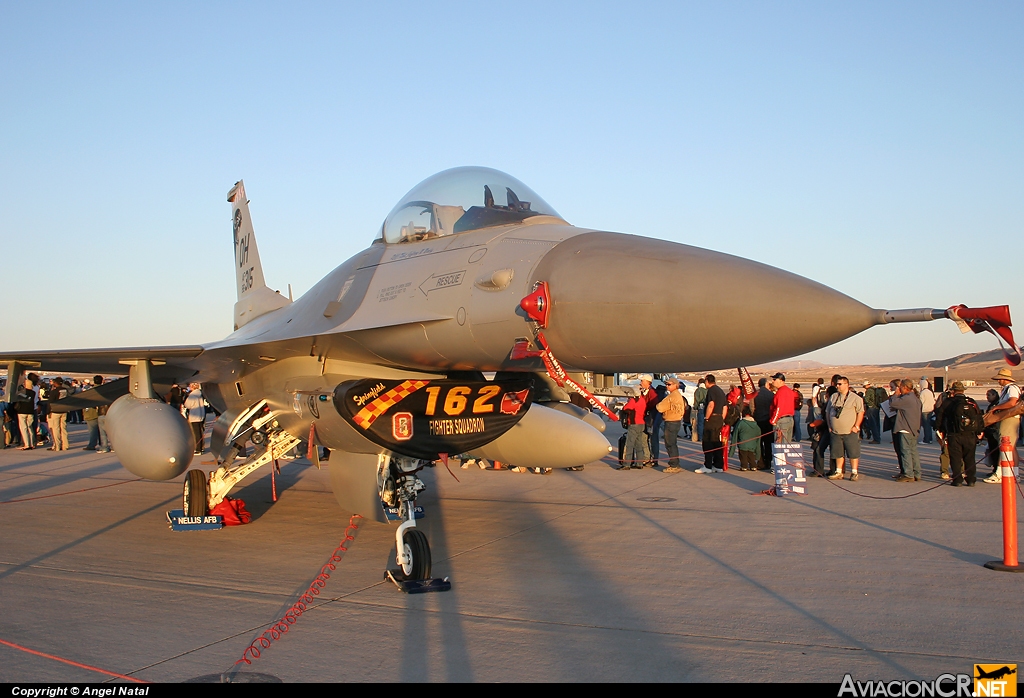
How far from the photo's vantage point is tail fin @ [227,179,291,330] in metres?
11.4

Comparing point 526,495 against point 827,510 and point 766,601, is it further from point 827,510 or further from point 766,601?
point 766,601

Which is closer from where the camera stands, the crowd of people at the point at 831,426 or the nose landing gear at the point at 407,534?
the nose landing gear at the point at 407,534

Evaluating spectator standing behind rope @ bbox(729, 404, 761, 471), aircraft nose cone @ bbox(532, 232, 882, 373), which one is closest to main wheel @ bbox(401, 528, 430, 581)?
aircraft nose cone @ bbox(532, 232, 882, 373)

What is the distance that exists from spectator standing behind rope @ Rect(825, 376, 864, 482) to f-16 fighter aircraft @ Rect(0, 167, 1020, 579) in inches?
206

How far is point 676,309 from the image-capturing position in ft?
13.8

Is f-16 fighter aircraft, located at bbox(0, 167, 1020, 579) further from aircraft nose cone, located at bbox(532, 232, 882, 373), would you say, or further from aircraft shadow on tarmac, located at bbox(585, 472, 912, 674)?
aircraft shadow on tarmac, located at bbox(585, 472, 912, 674)

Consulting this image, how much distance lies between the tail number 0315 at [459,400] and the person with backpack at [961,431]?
8121 millimetres

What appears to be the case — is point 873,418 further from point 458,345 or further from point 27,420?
point 27,420

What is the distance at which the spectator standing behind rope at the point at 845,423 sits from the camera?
12.0 m

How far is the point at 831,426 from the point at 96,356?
10.3 metres

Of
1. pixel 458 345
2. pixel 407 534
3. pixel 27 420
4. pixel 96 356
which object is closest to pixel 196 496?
pixel 96 356


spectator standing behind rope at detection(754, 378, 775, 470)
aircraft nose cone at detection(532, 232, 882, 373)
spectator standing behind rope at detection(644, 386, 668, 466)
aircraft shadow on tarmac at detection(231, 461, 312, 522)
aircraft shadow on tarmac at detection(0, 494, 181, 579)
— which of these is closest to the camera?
aircraft nose cone at detection(532, 232, 882, 373)

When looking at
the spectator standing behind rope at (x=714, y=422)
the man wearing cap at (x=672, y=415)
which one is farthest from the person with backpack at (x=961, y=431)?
the man wearing cap at (x=672, y=415)

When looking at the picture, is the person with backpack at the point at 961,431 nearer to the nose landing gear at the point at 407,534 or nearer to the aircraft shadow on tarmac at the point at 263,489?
the nose landing gear at the point at 407,534
